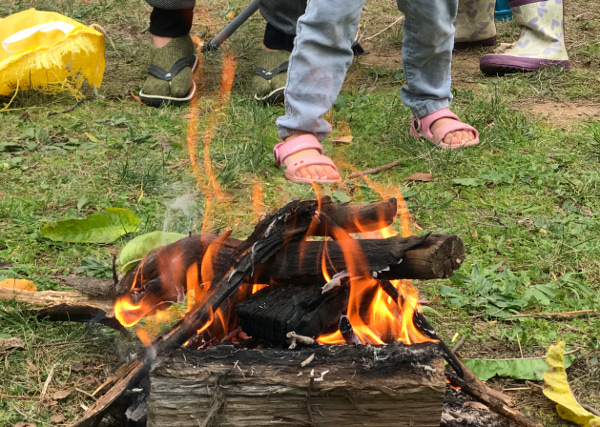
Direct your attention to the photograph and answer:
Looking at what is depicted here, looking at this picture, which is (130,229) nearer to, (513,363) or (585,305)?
(513,363)

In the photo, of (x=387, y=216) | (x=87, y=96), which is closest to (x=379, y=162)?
(x=387, y=216)

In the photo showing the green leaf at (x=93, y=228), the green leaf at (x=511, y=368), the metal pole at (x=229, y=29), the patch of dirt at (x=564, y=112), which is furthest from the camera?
the metal pole at (x=229, y=29)

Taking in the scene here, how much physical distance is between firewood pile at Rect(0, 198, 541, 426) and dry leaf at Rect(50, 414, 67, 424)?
14 cm

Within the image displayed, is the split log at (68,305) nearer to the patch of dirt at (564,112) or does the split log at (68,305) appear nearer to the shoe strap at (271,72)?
the shoe strap at (271,72)

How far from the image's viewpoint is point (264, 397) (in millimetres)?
1552

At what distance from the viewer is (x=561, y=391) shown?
76.6 inches

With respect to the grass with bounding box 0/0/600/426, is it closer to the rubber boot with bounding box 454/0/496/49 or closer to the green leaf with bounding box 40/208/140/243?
the green leaf with bounding box 40/208/140/243

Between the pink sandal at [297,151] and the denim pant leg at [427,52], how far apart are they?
743 millimetres

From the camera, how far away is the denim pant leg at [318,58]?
319cm

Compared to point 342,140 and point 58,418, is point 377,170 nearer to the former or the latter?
point 342,140

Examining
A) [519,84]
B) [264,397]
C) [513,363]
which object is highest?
[264,397]

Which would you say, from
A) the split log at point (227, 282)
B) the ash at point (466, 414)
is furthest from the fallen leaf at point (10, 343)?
the ash at point (466, 414)

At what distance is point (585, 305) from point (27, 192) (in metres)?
2.45

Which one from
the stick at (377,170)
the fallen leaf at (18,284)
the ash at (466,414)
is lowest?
the stick at (377,170)
